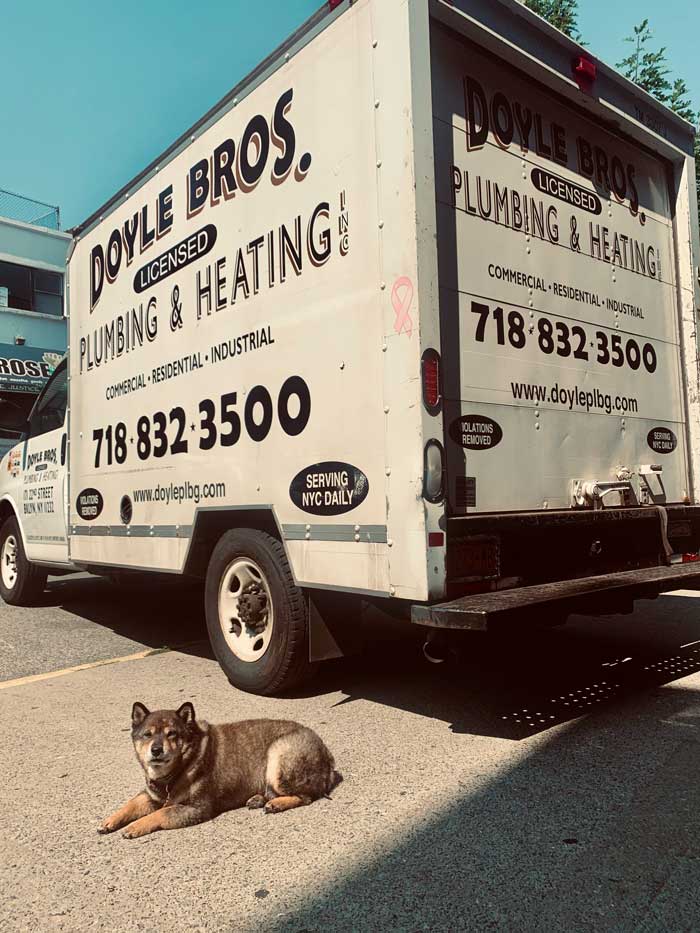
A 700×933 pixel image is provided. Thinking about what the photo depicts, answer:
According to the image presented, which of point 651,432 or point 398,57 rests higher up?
point 398,57

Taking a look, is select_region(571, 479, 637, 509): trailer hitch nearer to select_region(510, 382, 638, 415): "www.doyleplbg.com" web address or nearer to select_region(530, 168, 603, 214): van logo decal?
select_region(510, 382, 638, 415): "www.doyleplbg.com" web address

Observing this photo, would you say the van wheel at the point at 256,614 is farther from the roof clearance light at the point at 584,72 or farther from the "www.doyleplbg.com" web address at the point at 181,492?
the roof clearance light at the point at 584,72

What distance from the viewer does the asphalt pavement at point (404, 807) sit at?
7.64ft

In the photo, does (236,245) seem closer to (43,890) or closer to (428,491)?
(428,491)

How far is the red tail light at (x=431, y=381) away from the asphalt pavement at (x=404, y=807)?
1187mm

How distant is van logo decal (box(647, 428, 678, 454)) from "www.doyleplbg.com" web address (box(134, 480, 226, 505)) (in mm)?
2817

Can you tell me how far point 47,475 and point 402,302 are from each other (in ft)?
16.5

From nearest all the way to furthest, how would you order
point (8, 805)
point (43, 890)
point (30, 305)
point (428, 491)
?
point (43, 890) → point (8, 805) → point (428, 491) → point (30, 305)

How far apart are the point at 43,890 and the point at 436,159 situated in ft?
11.8

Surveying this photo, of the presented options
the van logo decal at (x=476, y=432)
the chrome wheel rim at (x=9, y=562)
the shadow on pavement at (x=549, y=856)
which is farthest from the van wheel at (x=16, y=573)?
the shadow on pavement at (x=549, y=856)

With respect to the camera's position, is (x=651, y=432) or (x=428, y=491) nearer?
(x=428, y=491)

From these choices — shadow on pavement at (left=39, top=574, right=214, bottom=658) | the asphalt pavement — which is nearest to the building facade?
shadow on pavement at (left=39, top=574, right=214, bottom=658)

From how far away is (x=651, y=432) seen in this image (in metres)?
4.95

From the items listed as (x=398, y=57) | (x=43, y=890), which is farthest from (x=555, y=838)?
(x=398, y=57)
